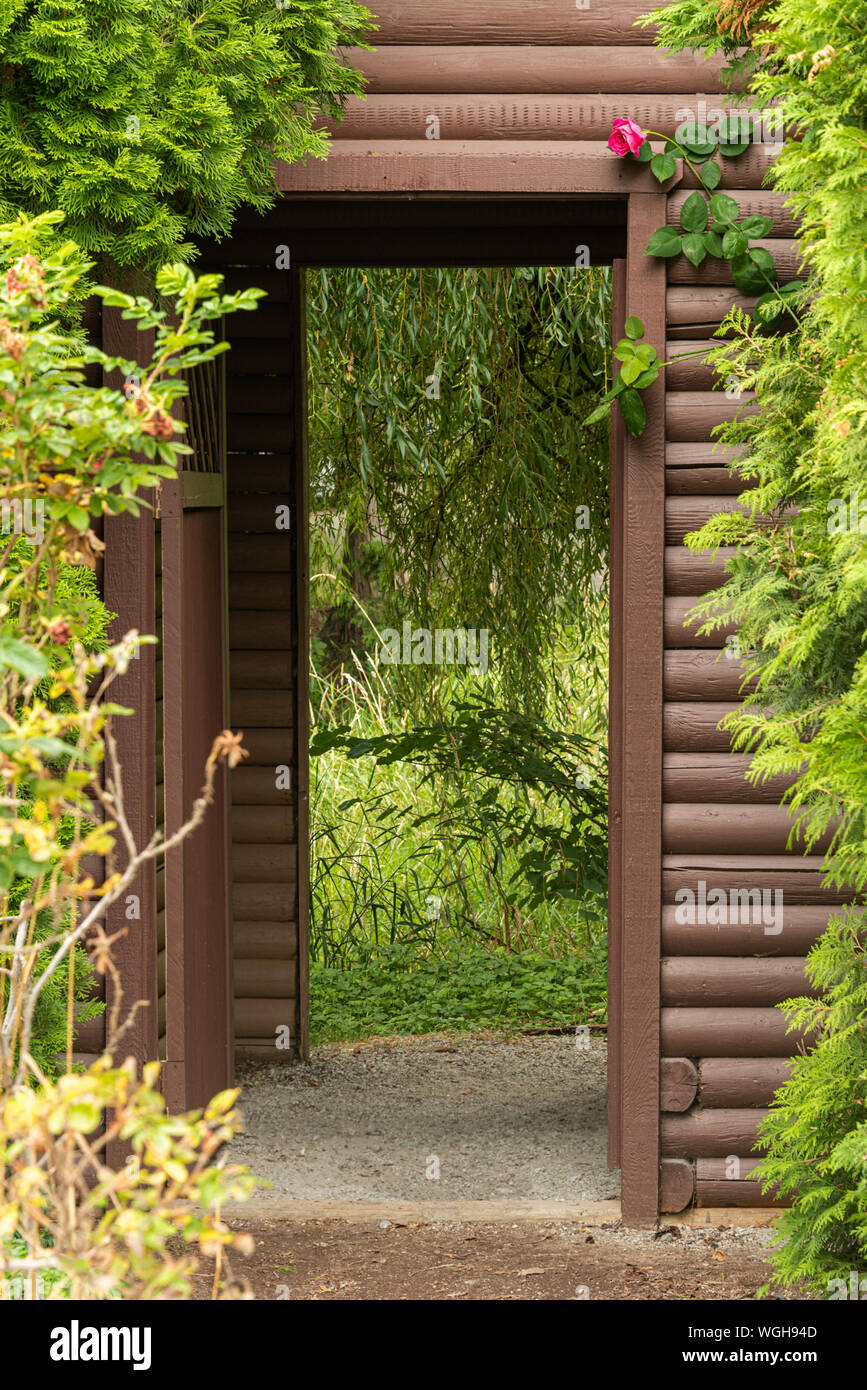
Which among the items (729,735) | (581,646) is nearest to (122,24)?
(729,735)

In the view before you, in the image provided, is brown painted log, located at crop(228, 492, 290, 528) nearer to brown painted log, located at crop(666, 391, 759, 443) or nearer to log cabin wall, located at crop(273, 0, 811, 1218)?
log cabin wall, located at crop(273, 0, 811, 1218)

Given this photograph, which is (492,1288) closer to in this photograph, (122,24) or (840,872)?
(840,872)

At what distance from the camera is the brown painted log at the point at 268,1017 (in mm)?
6348

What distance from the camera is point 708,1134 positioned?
425 cm

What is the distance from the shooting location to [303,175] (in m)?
4.14

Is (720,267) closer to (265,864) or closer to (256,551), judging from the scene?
(256,551)

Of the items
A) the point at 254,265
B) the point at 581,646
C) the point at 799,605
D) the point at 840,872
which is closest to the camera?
the point at 840,872

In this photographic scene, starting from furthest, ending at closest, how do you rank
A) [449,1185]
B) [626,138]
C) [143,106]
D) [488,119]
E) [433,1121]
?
[433,1121] → [449,1185] → [488,119] → [626,138] → [143,106]

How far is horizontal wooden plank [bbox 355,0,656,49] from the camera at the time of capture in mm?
4195

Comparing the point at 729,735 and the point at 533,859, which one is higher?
the point at 729,735

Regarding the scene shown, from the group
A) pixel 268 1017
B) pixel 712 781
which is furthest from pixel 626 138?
pixel 268 1017

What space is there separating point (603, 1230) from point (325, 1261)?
2.83 ft

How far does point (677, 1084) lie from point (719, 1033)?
20cm

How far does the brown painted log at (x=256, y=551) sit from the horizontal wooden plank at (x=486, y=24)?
2.52 metres
